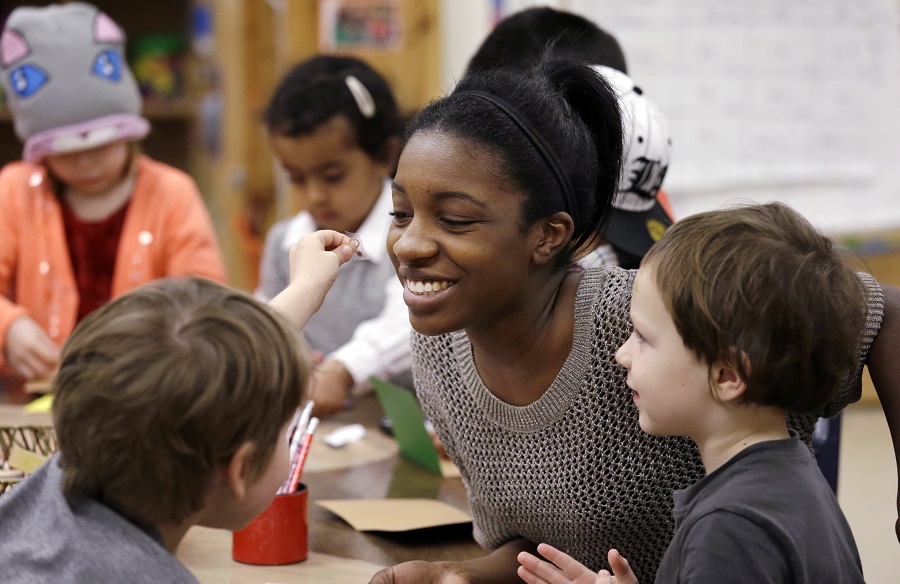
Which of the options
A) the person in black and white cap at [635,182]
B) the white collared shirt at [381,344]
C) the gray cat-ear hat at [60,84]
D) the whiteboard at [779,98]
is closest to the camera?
the person in black and white cap at [635,182]

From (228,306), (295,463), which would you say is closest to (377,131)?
(295,463)

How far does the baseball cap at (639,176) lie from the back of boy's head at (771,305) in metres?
0.47

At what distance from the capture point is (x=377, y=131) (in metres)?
2.29

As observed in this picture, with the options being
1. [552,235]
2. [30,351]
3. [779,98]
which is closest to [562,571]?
[552,235]

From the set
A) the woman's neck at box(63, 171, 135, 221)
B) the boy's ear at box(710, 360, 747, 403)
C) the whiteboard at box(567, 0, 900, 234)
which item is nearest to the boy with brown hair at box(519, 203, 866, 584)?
the boy's ear at box(710, 360, 747, 403)

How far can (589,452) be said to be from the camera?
1217 mm

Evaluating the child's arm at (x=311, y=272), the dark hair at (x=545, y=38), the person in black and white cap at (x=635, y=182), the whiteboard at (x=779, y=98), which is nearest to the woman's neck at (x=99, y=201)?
the dark hair at (x=545, y=38)

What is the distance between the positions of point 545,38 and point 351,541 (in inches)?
38.1

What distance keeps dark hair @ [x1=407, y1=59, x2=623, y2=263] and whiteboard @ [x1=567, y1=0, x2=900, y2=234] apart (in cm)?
255

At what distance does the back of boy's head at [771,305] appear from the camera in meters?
0.94

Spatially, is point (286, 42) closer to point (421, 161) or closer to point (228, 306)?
point (421, 161)

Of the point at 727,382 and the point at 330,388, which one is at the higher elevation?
the point at 727,382

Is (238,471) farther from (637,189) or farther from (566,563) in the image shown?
(637,189)

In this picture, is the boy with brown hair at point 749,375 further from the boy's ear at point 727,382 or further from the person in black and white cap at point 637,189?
the person in black and white cap at point 637,189
